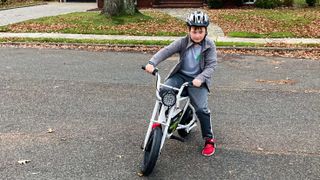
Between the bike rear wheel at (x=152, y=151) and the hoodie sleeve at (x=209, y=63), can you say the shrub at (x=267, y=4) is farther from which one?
the bike rear wheel at (x=152, y=151)

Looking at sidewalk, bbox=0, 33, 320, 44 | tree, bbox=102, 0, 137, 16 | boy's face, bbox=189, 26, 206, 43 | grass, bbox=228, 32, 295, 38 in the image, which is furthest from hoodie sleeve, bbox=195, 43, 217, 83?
tree, bbox=102, 0, 137, 16

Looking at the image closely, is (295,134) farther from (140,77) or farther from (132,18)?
(132,18)

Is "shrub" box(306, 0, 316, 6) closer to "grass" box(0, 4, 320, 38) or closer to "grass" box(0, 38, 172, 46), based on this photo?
"grass" box(0, 4, 320, 38)

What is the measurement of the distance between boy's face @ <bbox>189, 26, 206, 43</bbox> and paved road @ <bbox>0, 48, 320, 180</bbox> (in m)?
1.38

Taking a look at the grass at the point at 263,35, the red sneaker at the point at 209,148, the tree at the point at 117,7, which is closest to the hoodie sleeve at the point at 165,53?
the red sneaker at the point at 209,148

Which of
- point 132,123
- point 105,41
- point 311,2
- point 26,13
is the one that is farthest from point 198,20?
point 311,2

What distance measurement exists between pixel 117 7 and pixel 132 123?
12006mm

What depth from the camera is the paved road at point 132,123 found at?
4609mm

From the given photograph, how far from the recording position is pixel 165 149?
5.11 m

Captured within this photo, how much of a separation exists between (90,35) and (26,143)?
30.9 feet

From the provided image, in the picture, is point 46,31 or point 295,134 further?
point 46,31

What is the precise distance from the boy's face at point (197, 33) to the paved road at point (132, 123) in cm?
138

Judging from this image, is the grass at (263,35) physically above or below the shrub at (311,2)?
above

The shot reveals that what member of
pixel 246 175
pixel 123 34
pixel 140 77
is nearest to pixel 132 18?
pixel 123 34
